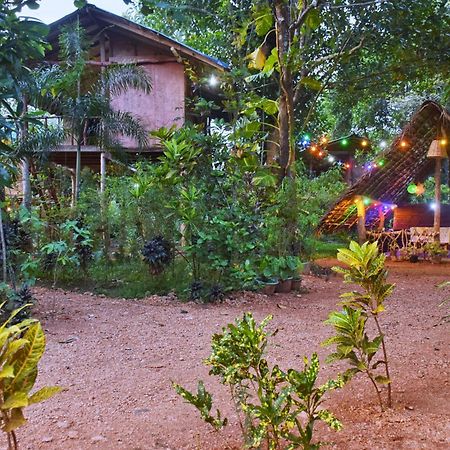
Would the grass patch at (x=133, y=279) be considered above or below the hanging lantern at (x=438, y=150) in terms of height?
below

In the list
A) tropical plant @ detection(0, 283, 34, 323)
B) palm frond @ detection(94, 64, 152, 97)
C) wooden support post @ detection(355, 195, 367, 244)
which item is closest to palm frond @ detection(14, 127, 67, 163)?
palm frond @ detection(94, 64, 152, 97)

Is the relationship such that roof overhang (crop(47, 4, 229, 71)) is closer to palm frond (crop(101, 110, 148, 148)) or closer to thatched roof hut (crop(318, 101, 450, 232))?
palm frond (crop(101, 110, 148, 148))

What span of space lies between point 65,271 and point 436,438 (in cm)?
535

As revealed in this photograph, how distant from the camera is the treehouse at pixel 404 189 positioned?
9812 mm

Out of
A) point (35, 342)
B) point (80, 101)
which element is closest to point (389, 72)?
point (80, 101)

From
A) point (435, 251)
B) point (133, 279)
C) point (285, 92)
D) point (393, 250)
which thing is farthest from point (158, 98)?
point (435, 251)

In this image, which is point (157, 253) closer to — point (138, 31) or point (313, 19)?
point (313, 19)

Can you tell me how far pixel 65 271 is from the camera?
21.4 ft

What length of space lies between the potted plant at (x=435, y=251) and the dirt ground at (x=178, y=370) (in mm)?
4035

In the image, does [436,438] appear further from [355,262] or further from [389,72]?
[389,72]

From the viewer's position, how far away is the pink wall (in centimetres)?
1109

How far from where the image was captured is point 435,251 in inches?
390

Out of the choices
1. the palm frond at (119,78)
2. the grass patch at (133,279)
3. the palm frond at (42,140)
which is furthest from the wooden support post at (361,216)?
the palm frond at (42,140)

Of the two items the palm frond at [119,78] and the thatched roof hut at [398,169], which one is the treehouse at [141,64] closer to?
the palm frond at [119,78]
